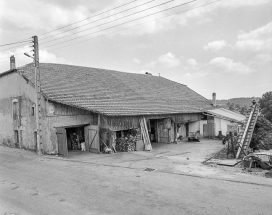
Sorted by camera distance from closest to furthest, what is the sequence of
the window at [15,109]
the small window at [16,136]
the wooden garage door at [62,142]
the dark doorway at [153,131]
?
the wooden garage door at [62,142] → the window at [15,109] → the small window at [16,136] → the dark doorway at [153,131]

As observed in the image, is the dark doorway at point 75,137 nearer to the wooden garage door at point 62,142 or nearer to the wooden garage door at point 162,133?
the wooden garage door at point 62,142

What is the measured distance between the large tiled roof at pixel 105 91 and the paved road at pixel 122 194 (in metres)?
6.51

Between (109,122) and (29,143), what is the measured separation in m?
7.40

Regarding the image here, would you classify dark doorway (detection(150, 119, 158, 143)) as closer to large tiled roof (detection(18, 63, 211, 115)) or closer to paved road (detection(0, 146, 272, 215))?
large tiled roof (detection(18, 63, 211, 115))

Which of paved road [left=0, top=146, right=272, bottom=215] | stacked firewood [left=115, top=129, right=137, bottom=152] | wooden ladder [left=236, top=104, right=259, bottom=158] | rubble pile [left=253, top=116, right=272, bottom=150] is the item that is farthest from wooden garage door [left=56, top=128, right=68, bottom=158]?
rubble pile [left=253, top=116, right=272, bottom=150]

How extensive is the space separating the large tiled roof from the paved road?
6.51 meters

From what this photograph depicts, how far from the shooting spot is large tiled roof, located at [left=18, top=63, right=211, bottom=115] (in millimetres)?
18084

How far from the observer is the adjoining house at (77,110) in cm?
1738

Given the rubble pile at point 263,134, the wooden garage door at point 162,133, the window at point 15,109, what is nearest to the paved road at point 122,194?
the rubble pile at point 263,134

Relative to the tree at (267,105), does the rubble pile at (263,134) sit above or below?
below

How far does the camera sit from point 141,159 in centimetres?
1544

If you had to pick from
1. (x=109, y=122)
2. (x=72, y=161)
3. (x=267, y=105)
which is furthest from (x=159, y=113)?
(x=267, y=105)

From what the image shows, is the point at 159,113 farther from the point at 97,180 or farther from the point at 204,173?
the point at 97,180

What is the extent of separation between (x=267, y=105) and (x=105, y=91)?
82.5ft
